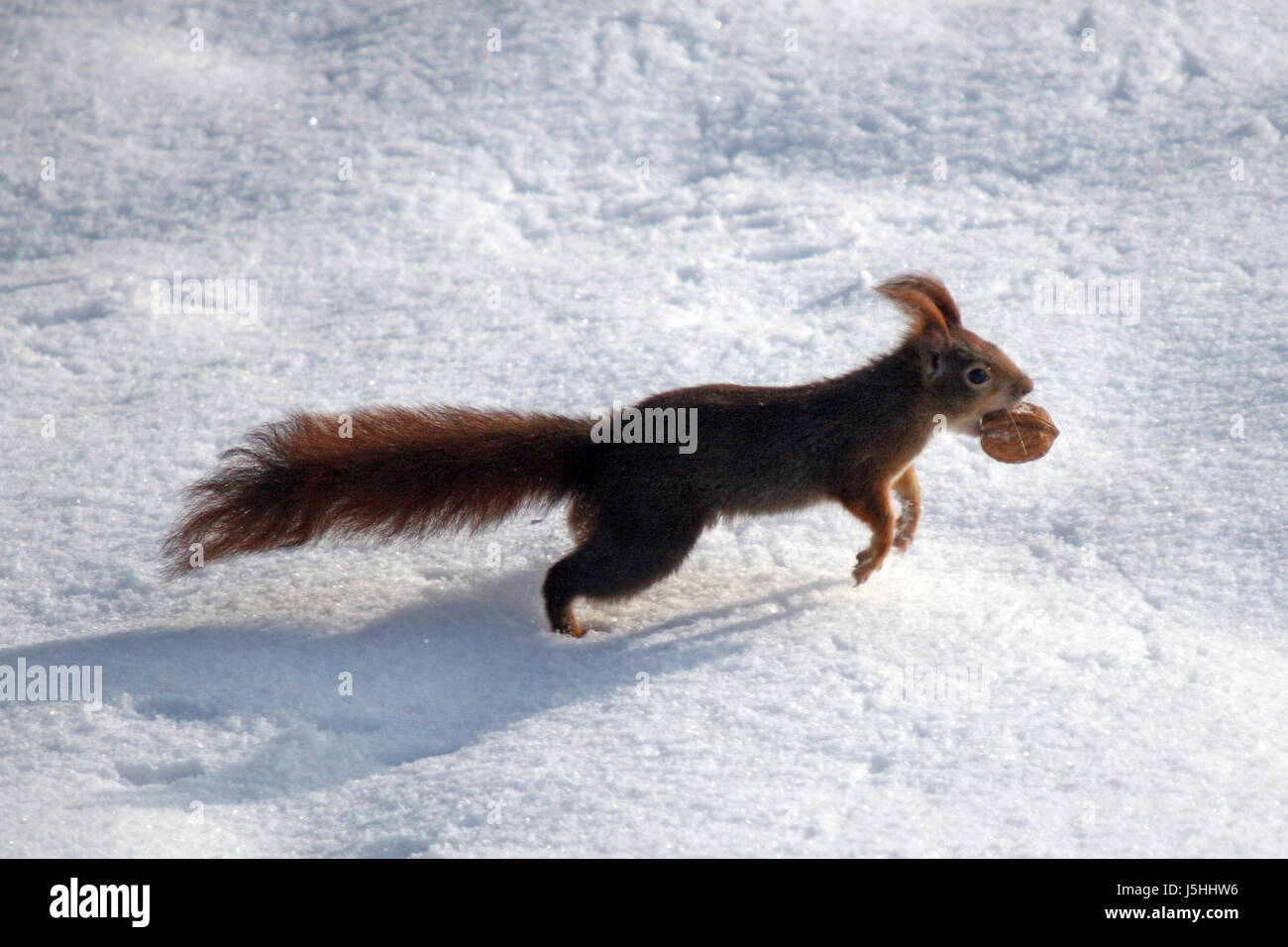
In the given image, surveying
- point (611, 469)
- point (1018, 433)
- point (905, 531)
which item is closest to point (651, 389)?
point (611, 469)

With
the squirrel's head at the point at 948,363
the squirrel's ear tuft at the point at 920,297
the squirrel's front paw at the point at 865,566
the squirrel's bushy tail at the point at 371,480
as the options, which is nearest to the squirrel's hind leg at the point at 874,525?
the squirrel's front paw at the point at 865,566

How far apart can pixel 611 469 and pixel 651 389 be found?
38.4 inches

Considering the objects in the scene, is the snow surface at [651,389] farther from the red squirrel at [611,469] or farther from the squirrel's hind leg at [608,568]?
the red squirrel at [611,469]

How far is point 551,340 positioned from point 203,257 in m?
1.89

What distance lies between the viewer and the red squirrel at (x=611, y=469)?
11.3ft

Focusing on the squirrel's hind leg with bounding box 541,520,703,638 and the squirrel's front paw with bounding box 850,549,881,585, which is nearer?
the squirrel's hind leg with bounding box 541,520,703,638

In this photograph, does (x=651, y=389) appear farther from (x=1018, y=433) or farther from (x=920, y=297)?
(x=1018, y=433)

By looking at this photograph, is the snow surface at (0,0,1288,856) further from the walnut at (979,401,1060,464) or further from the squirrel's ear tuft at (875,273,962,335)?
the squirrel's ear tuft at (875,273,962,335)

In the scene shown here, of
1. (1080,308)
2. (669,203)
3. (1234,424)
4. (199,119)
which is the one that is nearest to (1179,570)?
(1234,424)

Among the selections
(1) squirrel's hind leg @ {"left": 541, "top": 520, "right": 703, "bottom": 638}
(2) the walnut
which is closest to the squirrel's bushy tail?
(1) squirrel's hind leg @ {"left": 541, "top": 520, "right": 703, "bottom": 638}

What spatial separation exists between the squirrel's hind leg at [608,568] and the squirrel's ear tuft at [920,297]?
3.25ft

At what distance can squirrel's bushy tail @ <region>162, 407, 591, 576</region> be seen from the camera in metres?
3.45

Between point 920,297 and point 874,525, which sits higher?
point 920,297

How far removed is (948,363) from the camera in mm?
3748
